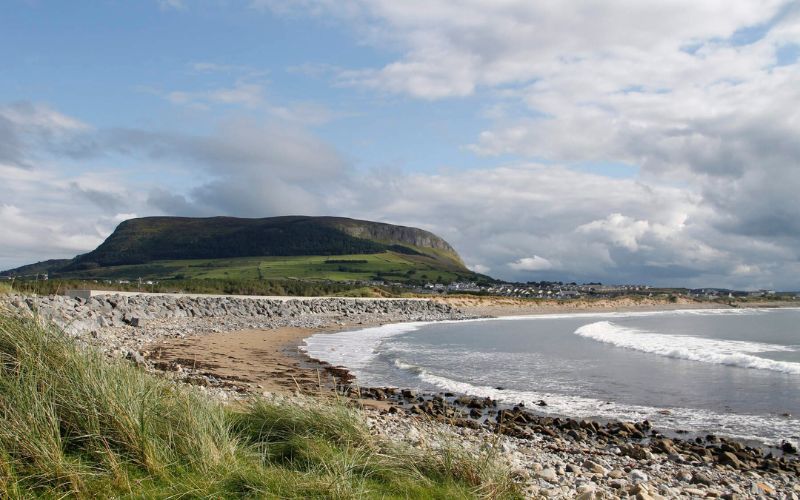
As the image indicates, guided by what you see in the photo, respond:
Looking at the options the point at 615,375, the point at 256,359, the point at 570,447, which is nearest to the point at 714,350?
the point at 615,375

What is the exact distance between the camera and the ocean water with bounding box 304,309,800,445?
47.8ft

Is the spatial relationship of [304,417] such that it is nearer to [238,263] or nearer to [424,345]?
[424,345]

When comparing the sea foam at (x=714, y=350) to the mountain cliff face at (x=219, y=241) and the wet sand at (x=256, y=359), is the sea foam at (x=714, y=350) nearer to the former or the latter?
the wet sand at (x=256, y=359)

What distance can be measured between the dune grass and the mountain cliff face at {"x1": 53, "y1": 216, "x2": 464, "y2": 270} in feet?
523

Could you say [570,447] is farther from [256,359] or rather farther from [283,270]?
[283,270]

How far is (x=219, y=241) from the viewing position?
563 ft

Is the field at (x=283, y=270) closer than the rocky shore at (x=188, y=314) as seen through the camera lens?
No

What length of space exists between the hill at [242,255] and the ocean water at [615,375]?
87.3m

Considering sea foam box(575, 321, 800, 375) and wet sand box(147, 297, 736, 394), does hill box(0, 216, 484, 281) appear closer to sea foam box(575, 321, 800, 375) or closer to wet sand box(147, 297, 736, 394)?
wet sand box(147, 297, 736, 394)

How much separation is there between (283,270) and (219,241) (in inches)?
2189

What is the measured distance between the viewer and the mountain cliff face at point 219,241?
162625 mm

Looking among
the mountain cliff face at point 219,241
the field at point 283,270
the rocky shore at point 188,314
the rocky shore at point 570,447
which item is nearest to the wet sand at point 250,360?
the rocky shore at point 570,447

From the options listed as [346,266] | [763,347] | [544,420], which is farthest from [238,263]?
[544,420]

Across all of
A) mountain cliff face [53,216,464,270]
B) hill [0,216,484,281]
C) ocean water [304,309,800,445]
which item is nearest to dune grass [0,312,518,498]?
ocean water [304,309,800,445]
